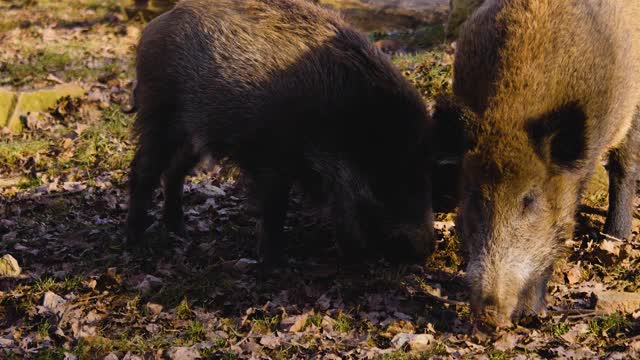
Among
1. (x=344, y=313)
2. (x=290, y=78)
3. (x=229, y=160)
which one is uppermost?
(x=290, y=78)

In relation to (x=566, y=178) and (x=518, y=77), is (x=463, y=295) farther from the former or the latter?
A: (x=518, y=77)

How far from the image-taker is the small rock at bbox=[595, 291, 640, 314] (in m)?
4.57

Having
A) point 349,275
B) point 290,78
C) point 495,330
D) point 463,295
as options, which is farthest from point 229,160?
point 495,330

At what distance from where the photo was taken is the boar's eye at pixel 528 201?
451cm

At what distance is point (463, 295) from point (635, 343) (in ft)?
3.56

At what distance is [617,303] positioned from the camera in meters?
4.59

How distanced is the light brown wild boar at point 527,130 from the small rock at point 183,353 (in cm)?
157

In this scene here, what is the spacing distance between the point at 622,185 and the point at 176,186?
3299 millimetres

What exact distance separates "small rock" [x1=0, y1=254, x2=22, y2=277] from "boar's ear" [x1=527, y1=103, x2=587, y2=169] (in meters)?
3.47

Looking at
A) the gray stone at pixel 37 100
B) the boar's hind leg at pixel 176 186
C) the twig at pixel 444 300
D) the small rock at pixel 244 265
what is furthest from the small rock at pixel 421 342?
the gray stone at pixel 37 100

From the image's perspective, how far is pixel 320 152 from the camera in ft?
16.1

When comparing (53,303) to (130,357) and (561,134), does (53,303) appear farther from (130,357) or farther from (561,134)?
(561,134)

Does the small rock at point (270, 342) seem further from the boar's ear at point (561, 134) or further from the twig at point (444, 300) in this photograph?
the boar's ear at point (561, 134)

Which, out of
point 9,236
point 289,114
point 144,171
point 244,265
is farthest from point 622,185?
point 9,236
